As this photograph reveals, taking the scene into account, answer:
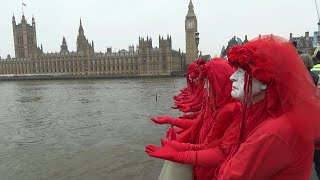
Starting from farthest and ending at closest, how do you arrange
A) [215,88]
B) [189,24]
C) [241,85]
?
[189,24]
[215,88]
[241,85]

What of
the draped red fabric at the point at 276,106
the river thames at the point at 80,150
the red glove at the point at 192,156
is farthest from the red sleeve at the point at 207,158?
the river thames at the point at 80,150

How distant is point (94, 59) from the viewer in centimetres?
11575

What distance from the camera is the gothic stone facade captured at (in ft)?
349

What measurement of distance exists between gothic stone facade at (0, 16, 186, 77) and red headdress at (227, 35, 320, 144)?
101709 millimetres

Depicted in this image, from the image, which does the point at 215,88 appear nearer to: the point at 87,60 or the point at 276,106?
the point at 276,106

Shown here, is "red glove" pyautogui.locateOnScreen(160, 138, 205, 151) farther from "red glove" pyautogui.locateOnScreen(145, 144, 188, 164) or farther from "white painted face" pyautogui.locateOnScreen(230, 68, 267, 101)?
"white painted face" pyautogui.locateOnScreen(230, 68, 267, 101)

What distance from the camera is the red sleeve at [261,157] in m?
1.48

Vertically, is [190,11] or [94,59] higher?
[190,11]

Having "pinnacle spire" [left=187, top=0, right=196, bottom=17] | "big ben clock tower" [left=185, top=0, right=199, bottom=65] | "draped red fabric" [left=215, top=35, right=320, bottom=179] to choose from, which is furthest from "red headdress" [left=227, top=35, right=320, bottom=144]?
"pinnacle spire" [left=187, top=0, right=196, bottom=17]

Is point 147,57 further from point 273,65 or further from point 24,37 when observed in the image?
point 273,65

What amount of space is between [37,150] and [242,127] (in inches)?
382

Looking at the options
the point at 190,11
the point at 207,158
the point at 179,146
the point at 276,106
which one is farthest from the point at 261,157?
the point at 190,11

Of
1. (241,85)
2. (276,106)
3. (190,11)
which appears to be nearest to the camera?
(276,106)

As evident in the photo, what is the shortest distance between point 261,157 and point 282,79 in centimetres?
41
